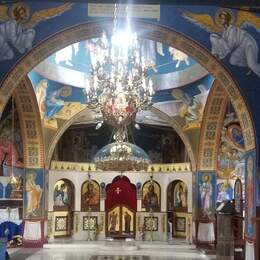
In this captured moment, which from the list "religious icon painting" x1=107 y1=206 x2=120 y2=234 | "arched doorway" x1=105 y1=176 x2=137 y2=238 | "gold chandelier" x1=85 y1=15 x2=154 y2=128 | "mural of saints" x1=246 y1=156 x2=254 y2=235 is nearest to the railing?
"arched doorway" x1=105 y1=176 x2=137 y2=238

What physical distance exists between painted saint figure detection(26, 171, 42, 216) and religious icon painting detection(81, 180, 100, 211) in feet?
16.7

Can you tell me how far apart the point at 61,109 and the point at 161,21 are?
8.83 metres

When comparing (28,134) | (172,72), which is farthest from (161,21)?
(28,134)

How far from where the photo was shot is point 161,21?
11781 mm

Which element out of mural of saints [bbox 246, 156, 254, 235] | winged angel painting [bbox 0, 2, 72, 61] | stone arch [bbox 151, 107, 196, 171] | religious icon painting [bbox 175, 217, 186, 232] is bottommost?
religious icon painting [bbox 175, 217, 186, 232]

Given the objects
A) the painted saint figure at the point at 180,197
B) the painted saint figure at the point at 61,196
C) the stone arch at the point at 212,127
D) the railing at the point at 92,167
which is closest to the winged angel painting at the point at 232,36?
the stone arch at the point at 212,127

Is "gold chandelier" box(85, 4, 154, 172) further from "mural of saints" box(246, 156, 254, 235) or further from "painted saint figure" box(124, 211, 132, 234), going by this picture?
"painted saint figure" box(124, 211, 132, 234)

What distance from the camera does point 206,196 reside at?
1941 cm

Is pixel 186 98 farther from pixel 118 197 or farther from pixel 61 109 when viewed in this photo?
pixel 118 197

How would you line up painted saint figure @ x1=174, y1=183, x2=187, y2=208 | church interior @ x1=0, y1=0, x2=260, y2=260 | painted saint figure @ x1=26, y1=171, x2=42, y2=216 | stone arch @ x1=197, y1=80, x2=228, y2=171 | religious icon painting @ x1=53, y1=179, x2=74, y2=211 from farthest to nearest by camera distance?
painted saint figure @ x1=174, y1=183, x2=187, y2=208, religious icon painting @ x1=53, y1=179, x2=74, y2=211, painted saint figure @ x1=26, y1=171, x2=42, y2=216, stone arch @ x1=197, y1=80, x2=228, y2=171, church interior @ x1=0, y1=0, x2=260, y2=260

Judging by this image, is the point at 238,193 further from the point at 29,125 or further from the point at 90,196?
the point at 29,125

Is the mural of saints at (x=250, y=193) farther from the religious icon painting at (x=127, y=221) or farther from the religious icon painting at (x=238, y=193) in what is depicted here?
the religious icon painting at (x=127, y=221)

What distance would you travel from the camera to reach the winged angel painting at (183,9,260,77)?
11383 millimetres

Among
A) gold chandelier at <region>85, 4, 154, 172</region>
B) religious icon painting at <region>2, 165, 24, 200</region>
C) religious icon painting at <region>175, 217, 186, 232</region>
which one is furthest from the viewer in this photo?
religious icon painting at <region>175, 217, 186, 232</region>
